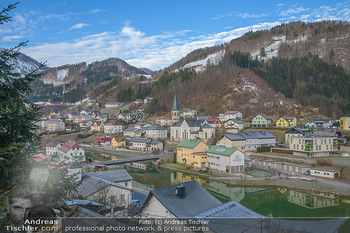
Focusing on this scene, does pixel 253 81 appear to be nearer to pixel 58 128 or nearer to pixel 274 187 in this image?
pixel 274 187

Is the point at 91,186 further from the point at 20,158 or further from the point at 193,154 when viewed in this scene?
the point at 193,154

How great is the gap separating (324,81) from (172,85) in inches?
1051

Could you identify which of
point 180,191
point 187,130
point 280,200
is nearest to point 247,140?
point 187,130

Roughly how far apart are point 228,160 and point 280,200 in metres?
5.04

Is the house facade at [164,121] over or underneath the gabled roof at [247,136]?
over

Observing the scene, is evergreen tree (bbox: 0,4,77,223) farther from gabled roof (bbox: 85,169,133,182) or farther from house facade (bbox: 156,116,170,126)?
house facade (bbox: 156,116,170,126)

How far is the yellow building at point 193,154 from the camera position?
18.5 metres

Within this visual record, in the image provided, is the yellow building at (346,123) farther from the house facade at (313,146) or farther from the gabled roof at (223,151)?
the gabled roof at (223,151)

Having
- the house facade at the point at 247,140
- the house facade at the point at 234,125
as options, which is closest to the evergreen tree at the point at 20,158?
the house facade at the point at 247,140

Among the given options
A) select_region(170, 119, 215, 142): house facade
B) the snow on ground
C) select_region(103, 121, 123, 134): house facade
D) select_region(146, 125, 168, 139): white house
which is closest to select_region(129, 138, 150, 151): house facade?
select_region(146, 125, 168, 139): white house

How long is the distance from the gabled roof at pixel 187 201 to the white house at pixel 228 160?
10.5 m

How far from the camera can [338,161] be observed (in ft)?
51.1

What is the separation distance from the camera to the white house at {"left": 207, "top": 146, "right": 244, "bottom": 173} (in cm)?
1641

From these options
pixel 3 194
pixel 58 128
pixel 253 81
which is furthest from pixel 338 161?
pixel 58 128
